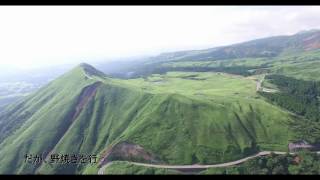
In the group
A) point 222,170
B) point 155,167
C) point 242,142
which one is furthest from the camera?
point 242,142

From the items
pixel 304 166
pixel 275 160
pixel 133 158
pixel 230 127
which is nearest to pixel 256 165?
pixel 275 160

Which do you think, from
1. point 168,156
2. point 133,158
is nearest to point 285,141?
point 168,156

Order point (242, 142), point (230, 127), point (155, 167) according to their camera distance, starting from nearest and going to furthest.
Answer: point (155, 167) → point (242, 142) → point (230, 127)

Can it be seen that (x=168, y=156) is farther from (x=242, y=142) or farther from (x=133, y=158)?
(x=242, y=142)

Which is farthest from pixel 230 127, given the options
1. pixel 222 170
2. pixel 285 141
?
pixel 222 170

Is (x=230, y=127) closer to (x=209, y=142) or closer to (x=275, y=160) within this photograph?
(x=209, y=142)

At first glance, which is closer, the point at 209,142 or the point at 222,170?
the point at 222,170

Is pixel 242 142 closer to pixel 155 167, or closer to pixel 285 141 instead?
pixel 285 141

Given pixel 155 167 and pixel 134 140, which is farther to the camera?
pixel 134 140
